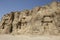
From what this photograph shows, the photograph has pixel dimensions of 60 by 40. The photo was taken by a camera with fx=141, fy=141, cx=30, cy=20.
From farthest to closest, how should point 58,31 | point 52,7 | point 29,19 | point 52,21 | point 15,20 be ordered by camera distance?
1. point 15,20
2. point 29,19
3. point 52,7
4. point 52,21
5. point 58,31

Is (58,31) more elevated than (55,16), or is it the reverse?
(55,16)

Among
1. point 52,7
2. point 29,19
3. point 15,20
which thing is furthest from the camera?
point 15,20

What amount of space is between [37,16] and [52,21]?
5800 millimetres

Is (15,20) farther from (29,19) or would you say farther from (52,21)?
(52,21)

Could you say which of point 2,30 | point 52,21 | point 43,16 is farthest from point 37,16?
point 2,30

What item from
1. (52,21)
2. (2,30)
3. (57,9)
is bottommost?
(2,30)

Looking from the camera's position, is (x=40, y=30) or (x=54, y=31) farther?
(x=40, y=30)

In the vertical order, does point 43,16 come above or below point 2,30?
above

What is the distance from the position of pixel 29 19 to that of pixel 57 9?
11103mm

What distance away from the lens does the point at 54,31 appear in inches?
1459

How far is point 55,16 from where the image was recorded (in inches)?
1511

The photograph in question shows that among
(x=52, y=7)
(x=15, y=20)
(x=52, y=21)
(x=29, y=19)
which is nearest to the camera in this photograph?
(x=52, y=21)

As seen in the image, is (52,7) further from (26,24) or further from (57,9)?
(26,24)

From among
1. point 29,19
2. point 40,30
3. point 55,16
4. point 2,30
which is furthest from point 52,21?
point 2,30
